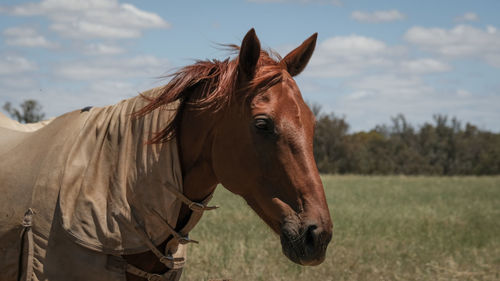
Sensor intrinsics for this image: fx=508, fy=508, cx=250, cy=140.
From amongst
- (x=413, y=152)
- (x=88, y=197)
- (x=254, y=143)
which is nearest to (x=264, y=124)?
(x=254, y=143)

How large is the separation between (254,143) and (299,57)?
0.63 m

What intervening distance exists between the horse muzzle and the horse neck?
0.54 metres

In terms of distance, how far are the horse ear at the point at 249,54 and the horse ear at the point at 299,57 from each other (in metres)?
0.26

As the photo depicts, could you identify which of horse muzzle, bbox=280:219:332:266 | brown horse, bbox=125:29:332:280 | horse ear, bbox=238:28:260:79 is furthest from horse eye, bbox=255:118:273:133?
horse muzzle, bbox=280:219:332:266

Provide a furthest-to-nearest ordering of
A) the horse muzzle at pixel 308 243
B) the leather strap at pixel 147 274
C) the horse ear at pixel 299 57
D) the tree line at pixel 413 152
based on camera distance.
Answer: the tree line at pixel 413 152, the horse ear at pixel 299 57, the leather strap at pixel 147 274, the horse muzzle at pixel 308 243

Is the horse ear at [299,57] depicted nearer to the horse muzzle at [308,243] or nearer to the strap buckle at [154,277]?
the horse muzzle at [308,243]

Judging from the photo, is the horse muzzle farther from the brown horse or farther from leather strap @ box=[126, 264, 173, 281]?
leather strap @ box=[126, 264, 173, 281]

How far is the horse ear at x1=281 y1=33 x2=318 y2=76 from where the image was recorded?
8.48 feet

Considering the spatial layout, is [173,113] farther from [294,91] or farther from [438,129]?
[438,129]

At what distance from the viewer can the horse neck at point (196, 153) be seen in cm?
238

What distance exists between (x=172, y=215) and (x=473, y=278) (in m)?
5.08

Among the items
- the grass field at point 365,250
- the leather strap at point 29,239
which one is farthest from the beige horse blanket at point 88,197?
the grass field at point 365,250

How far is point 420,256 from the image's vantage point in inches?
290

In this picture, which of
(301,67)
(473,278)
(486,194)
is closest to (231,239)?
(473,278)
